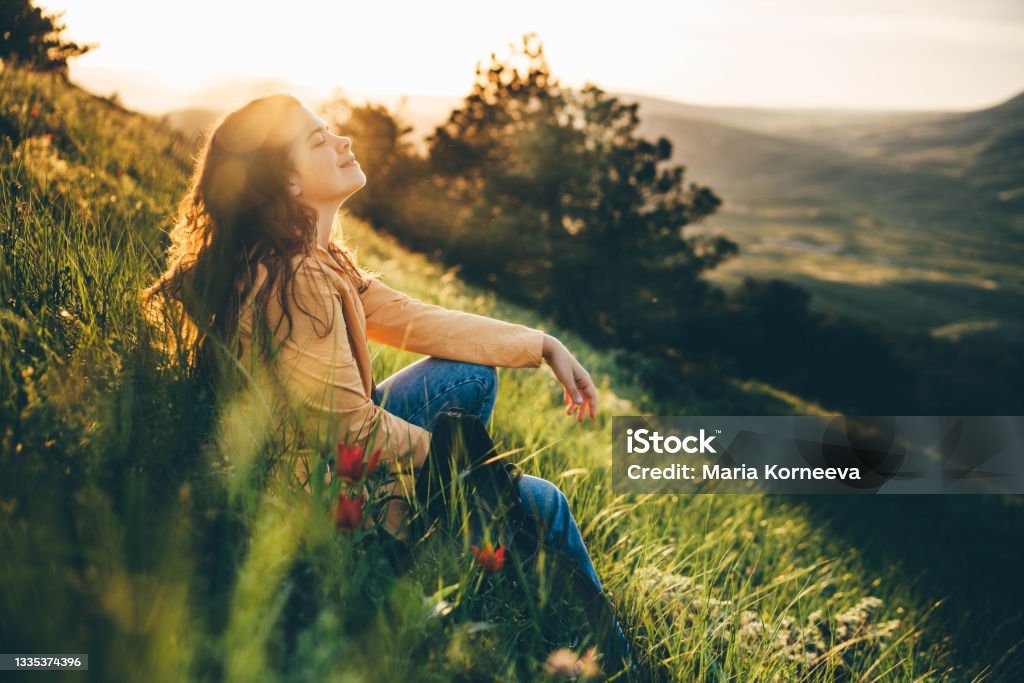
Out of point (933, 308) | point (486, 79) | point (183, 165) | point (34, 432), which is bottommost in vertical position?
point (933, 308)

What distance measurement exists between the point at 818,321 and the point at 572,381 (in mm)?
34188

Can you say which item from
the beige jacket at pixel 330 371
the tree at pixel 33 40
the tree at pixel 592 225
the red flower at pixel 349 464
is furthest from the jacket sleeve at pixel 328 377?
the tree at pixel 592 225

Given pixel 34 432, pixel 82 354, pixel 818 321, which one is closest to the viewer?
pixel 34 432

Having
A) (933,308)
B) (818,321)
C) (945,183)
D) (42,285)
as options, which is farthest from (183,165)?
(945,183)

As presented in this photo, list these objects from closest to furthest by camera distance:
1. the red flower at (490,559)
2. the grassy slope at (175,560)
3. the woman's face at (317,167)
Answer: the grassy slope at (175,560) → the red flower at (490,559) → the woman's face at (317,167)

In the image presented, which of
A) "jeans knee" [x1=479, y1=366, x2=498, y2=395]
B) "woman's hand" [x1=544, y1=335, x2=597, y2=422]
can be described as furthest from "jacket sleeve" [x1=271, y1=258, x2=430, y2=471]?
"woman's hand" [x1=544, y1=335, x2=597, y2=422]

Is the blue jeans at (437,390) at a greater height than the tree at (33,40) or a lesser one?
lesser

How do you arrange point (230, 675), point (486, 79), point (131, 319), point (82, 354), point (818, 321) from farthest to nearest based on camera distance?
point (818, 321) < point (486, 79) < point (131, 319) < point (82, 354) < point (230, 675)

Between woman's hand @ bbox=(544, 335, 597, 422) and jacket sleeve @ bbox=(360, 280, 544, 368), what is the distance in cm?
5

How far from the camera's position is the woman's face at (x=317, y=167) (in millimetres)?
2336

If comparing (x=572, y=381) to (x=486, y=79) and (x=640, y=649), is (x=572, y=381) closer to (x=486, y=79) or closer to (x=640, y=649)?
(x=640, y=649)

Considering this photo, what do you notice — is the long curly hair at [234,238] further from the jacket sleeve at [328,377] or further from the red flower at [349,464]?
the red flower at [349,464]

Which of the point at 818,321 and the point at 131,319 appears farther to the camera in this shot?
the point at 818,321

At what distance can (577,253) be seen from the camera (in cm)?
2341
